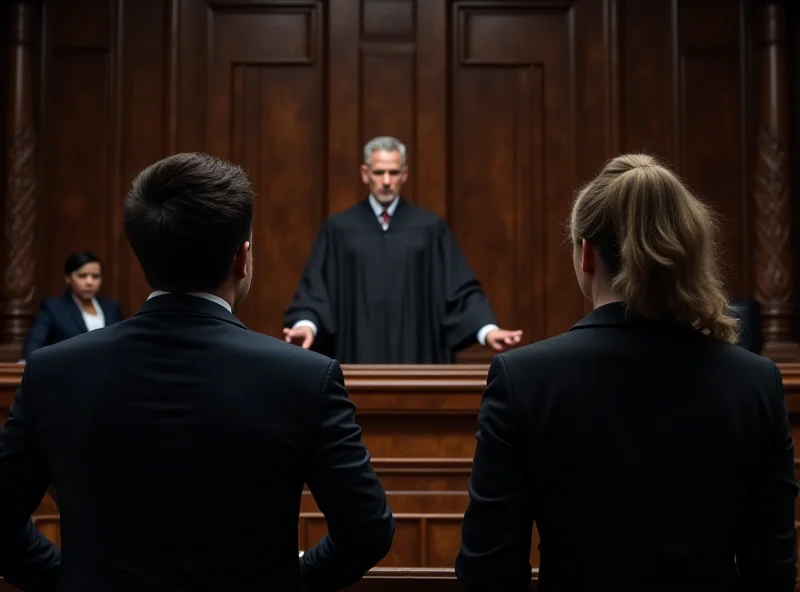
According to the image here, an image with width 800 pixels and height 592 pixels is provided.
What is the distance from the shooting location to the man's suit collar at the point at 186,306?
1478 mm

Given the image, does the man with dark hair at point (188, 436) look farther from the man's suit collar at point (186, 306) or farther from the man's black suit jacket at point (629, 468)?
the man's black suit jacket at point (629, 468)

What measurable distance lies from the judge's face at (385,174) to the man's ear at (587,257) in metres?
4.04

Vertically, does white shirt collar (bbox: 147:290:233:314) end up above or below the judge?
below

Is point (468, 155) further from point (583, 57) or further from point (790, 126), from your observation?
point (790, 126)

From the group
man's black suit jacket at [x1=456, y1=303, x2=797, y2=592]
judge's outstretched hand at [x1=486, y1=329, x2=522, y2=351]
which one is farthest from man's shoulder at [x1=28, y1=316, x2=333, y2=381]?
judge's outstretched hand at [x1=486, y1=329, x2=522, y2=351]

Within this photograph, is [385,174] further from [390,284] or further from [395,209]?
[390,284]

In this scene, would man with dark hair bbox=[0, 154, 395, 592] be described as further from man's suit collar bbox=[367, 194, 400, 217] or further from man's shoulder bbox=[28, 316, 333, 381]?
man's suit collar bbox=[367, 194, 400, 217]

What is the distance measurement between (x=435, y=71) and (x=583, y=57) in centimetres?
96

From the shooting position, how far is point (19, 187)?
6.46 m

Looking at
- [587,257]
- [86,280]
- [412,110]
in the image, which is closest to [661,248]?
[587,257]

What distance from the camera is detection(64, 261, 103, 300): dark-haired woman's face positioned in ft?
20.2

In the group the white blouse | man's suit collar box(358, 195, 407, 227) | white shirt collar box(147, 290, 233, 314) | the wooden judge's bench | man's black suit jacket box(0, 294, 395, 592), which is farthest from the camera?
the white blouse

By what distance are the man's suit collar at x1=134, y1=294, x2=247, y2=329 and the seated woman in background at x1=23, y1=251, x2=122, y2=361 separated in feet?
15.7

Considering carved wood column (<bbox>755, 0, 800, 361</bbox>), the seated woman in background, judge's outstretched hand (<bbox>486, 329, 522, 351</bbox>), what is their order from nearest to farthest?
judge's outstretched hand (<bbox>486, 329, 522, 351</bbox>), the seated woman in background, carved wood column (<bbox>755, 0, 800, 361</bbox>)
